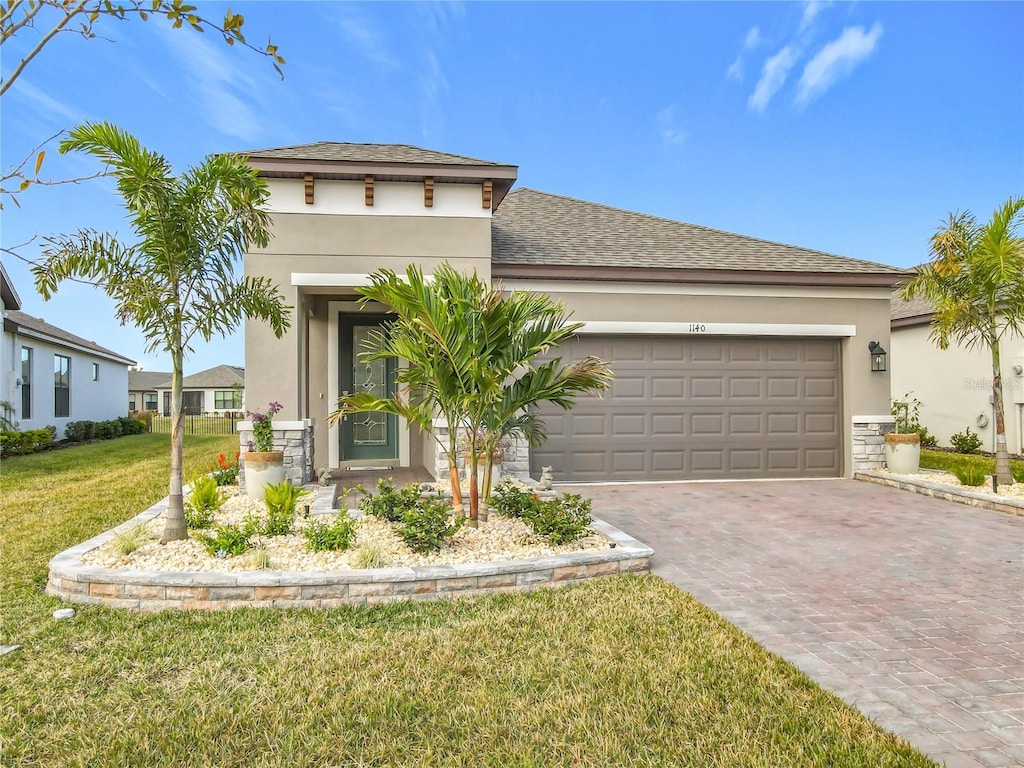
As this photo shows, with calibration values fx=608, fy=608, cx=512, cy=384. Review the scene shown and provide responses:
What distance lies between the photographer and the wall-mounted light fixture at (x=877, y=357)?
984 centimetres

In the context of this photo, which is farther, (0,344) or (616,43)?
(0,344)

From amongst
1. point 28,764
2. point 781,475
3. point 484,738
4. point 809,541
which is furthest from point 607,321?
point 28,764

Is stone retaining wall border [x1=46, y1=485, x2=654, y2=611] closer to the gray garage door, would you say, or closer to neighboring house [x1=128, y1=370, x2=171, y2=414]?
the gray garage door

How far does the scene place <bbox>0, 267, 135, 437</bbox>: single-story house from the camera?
15.4 meters

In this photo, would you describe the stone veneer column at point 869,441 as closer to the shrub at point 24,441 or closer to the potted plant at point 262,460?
the potted plant at point 262,460

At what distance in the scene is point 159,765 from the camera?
241 centimetres

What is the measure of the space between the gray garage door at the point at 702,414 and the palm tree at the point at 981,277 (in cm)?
182

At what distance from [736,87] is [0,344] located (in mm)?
17564

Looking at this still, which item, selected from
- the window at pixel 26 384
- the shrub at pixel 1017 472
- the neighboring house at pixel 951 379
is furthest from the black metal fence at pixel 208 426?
the shrub at pixel 1017 472

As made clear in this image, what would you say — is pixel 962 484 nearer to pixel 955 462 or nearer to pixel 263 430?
pixel 955 462

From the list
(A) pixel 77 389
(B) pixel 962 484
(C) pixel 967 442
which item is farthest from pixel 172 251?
(A) pixel 77 389

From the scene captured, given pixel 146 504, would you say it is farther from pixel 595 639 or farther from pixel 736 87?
pixel 736 87

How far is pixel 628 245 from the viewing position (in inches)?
412

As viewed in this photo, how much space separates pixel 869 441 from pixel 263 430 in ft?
30.3
